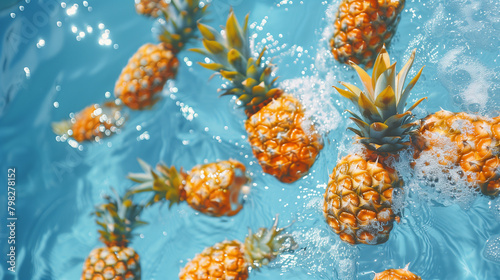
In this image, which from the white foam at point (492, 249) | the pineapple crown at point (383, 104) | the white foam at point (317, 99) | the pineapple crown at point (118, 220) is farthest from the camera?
the pineapple crown at point (118, 220)

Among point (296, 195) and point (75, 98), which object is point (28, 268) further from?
point (296, 195)

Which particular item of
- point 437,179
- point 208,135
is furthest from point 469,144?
point 208,135

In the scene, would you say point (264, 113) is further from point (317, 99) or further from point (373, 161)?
point (373, 161)

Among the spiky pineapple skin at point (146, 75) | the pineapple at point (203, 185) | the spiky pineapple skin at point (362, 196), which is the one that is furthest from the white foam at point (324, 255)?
the spiky pineapple skin at point (146, 75)

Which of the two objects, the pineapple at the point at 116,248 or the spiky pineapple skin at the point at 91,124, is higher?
the spiky pineapple skin at the point at 91,124

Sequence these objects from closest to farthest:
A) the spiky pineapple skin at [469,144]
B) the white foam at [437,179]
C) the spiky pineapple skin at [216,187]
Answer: the spiky pineapple skin at [469,144] → the white foam at [437,179] → the spiky pineapple skin at [216,187]

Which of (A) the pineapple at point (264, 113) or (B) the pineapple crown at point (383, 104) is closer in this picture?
(B) the pineapple crown at point (383, 104)

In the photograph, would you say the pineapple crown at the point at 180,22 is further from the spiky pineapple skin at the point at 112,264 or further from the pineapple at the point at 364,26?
the spiky pineapple skin at the point at 112,264

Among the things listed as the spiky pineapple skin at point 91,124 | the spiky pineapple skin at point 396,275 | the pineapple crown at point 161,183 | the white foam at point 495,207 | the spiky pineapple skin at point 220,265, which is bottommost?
the spiky pineapple skin at point 220,265
